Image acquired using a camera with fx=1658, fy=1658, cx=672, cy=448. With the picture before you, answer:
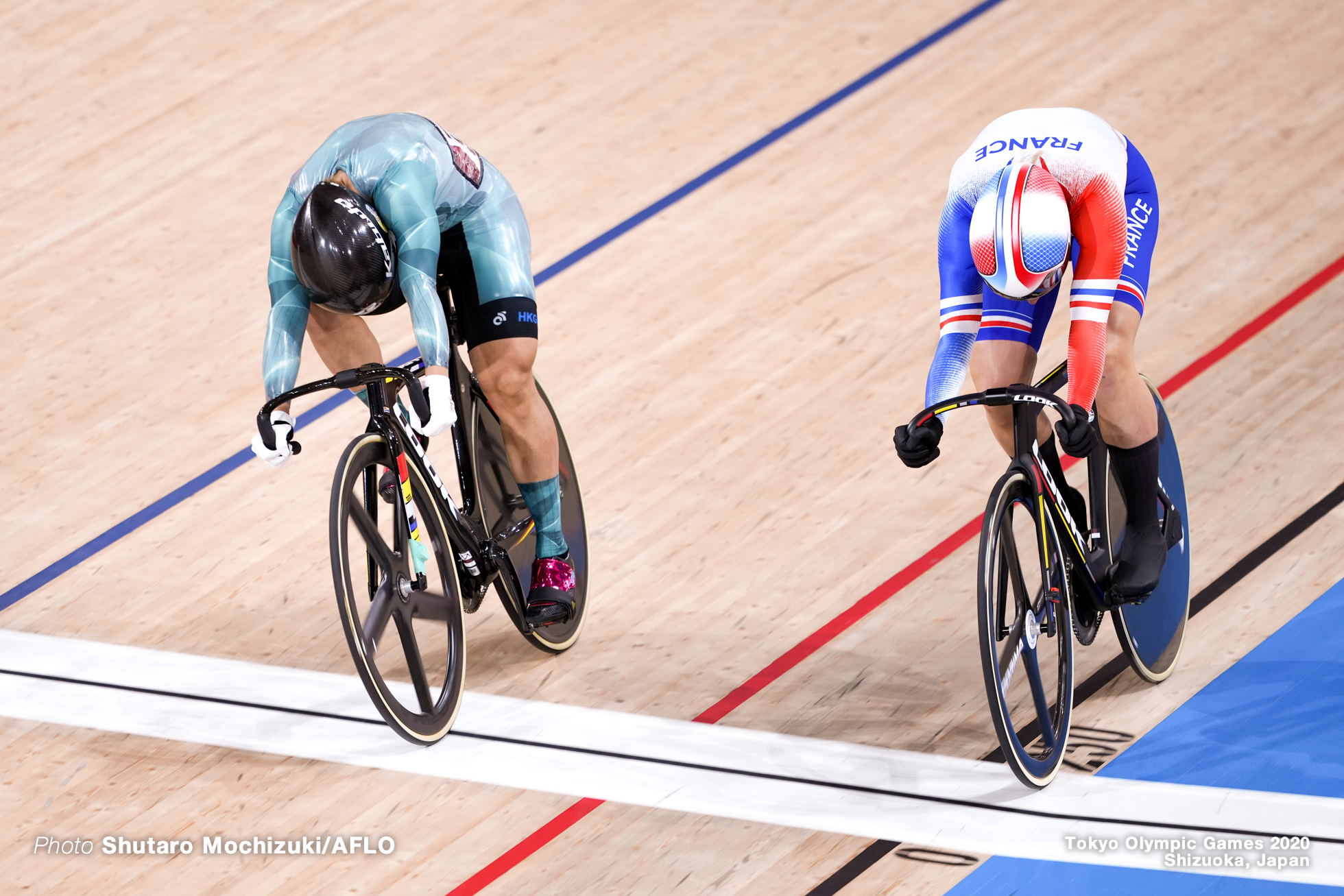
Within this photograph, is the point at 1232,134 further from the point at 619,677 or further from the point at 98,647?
the point at 98,647

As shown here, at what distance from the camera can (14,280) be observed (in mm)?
5328

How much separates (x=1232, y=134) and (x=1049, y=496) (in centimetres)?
313

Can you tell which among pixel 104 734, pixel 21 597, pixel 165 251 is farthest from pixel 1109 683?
pixel 165 251

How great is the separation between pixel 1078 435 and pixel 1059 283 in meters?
0.28

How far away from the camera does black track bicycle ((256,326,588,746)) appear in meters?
3.05

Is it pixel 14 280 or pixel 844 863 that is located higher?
pixel 14 280

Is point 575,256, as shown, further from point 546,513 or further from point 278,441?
point 278,441

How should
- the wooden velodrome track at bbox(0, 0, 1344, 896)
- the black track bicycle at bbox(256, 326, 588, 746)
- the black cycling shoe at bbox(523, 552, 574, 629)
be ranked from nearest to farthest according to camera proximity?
the black track bicycle at bbox(256, 326, 588, 746), the wooden velodrome track at bbox(0, 0, 1344, 896), the black cycling shoe at bbox(523, 552, 574, 629)

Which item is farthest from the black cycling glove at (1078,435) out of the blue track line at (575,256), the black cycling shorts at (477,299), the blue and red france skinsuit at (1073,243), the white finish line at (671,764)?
the blue track line at (575,256)

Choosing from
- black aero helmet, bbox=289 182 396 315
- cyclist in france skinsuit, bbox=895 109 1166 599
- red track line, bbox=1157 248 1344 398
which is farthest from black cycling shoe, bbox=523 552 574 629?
red track line, bbox=1157 248 1344 398

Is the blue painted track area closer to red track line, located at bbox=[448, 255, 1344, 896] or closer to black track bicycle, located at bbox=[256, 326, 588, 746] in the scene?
red track line, located at bbox=[448, 255, 1344, 896]

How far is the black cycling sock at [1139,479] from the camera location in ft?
10.5

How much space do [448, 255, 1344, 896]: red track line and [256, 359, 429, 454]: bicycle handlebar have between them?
0.81 m

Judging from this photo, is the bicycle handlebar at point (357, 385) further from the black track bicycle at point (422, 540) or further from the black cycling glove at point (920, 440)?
the black cycling glove at point (920, 440)
